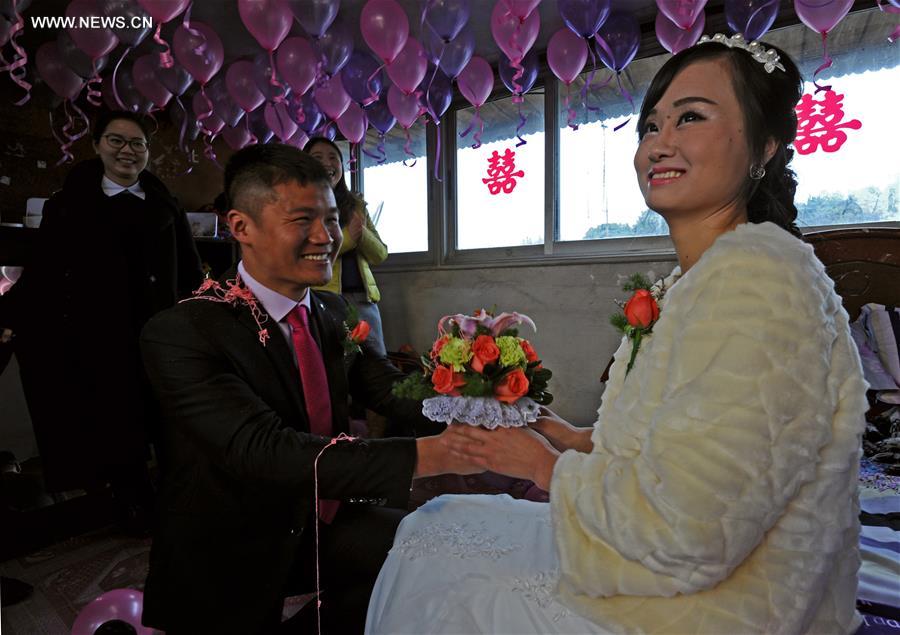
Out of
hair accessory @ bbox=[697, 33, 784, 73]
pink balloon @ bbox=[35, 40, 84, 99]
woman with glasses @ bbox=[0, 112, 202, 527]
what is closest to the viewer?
hair accessory @ bbox=[697, 33, 784, 73]

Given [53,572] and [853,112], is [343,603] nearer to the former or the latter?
[53,572]

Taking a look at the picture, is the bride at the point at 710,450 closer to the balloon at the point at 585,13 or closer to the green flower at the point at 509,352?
the green flower at the point at 509,352

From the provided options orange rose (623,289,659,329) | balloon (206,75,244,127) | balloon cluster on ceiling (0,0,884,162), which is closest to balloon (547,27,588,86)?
balloon cluster on ceiling (0,0,884,162)

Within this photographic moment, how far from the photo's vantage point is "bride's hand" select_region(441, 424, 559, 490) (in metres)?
1.09

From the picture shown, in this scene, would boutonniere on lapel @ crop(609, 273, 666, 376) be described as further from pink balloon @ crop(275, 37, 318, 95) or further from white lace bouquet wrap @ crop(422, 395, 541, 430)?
pink balloon @ crop(275, 37, 318, 95)

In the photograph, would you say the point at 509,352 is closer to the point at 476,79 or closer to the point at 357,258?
the point at 357,258

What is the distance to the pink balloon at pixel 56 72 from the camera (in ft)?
12.0

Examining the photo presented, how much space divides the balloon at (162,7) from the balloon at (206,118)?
1307 millimetres

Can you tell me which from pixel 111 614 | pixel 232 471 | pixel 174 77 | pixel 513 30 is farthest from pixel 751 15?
pixel 111 614

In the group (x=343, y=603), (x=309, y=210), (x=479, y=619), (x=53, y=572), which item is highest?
(x=309, y=210)

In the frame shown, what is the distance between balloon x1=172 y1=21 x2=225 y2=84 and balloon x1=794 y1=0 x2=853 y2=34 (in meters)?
3.41

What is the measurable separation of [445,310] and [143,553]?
3.03 metres

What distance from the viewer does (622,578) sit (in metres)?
0.85

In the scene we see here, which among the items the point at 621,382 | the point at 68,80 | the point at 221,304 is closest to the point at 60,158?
the point at 68,80
